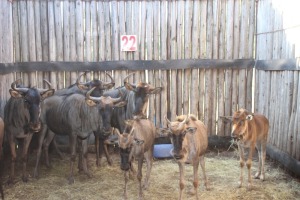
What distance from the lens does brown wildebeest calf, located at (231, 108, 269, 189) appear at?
7.05m

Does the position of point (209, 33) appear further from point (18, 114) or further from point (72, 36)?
point (18, 114)

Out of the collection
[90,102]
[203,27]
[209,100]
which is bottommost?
[209,100]

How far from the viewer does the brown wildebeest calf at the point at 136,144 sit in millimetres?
6094

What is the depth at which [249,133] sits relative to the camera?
23.8 feet

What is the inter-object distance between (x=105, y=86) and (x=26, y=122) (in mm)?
2051

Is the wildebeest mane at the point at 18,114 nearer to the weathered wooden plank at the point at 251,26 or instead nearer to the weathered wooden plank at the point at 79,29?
the weathered wooden plank at the point at 79,29

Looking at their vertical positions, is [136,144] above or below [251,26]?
below

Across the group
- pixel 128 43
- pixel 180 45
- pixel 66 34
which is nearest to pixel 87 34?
pixel 66 34

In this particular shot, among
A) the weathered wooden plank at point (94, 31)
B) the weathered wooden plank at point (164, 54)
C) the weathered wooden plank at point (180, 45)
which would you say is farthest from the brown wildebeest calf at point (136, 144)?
the weathered wooden plank at point (94, 31)

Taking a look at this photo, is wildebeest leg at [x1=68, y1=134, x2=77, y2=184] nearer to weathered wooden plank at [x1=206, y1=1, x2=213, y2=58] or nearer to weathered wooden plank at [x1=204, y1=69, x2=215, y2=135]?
weathered wooden plank at [x1=204, y1=69, x2=215, y2=135]

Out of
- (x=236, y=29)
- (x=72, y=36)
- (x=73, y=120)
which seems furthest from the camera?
(x=236, y=29)

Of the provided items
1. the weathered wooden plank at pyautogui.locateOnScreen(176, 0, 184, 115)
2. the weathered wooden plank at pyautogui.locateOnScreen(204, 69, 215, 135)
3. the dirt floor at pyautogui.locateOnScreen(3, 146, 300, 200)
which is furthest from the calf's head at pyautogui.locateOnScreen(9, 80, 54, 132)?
the weathered wooden plank at pyautogui.locateOnScreen(204, 69, 215, 135)

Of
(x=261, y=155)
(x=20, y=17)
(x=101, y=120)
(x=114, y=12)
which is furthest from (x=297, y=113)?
(x=20, y=17)

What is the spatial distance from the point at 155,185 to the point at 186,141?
1.93 meters
